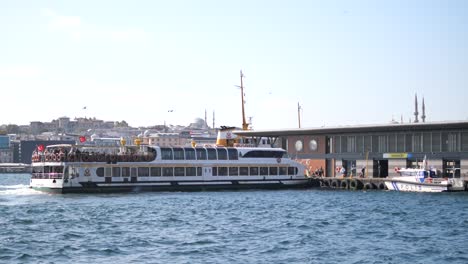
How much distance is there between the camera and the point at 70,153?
62.4m

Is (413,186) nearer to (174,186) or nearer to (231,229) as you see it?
(174,186)

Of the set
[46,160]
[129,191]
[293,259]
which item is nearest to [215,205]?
[129,191]

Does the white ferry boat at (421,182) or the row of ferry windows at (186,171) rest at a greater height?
the row of ferry windows at (186,171)

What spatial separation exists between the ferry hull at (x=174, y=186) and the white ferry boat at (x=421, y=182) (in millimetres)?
9735

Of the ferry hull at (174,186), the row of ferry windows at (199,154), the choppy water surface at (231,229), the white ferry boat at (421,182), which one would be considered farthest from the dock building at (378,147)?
the row of ferry windows at (199,154)

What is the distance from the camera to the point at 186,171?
6788 centimetres

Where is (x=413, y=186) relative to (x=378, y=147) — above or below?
below

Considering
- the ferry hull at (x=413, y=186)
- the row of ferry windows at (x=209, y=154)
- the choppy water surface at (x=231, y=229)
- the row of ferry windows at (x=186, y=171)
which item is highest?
the row of ferry windows at (x=209, y=154)

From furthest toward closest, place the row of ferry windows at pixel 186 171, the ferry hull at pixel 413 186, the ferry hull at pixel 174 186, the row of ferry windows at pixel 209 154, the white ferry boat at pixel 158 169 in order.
Result: the row of ferry windows at pixel 209 154 < the row of ferry windows at pixel 186 171 < the ferry hull at pixel 413 186 < the white ferry boat at pixel 158 169 < the ferry hull at pixel 174 186

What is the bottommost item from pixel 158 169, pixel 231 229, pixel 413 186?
pixel 231 229

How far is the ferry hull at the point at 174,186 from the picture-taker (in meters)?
61.7

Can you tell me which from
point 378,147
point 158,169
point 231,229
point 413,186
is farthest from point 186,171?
point 231,229

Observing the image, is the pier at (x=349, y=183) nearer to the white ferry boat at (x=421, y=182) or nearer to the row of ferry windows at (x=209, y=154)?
the white ferry boat at (x=421, y=182)

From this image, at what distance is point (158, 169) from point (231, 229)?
28571 millimetres
